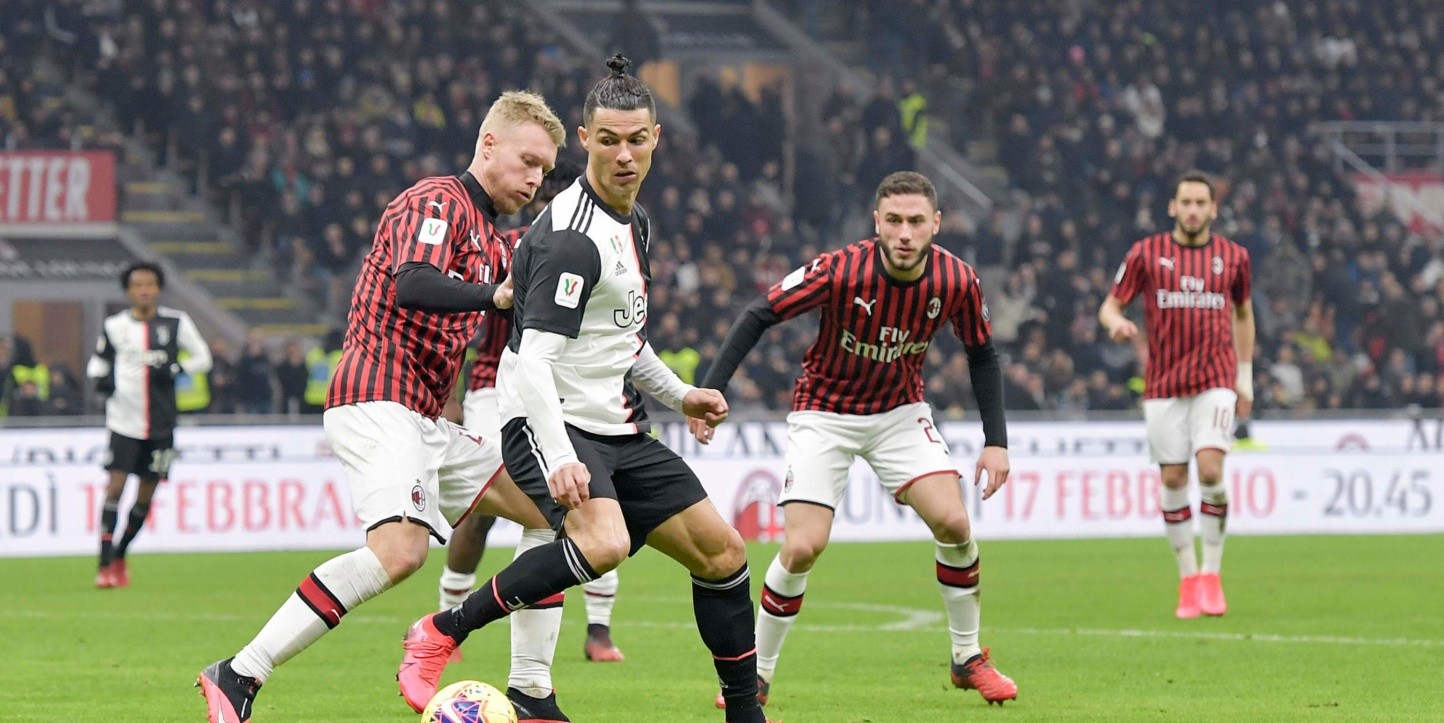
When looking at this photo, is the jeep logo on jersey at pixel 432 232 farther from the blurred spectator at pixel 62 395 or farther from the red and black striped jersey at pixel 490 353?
the blurred spectator at pixel 62 395

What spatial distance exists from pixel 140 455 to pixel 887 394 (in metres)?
8.23

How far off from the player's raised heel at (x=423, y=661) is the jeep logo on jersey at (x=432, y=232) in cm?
122

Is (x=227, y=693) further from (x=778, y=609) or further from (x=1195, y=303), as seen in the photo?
(x=1195, y=303)

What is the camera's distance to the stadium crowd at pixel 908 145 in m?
24.8

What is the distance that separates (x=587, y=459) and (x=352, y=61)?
69.9 ft

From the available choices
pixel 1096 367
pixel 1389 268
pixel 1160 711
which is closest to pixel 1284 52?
pixel 1389 268

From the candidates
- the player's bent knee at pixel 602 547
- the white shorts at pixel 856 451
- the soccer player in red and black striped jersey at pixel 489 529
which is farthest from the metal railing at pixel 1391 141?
the player's bent knee at pixel 602 547

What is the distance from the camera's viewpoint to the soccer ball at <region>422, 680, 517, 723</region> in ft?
20.4

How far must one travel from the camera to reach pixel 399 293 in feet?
21.9

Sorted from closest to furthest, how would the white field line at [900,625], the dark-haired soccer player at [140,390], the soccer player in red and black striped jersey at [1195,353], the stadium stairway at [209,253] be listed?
the white field line at [900,625], the soccer player in red and black striped jersey at [1195,353], the dark-haired soccer player at [140,390], the stadium stairway at [209,253]

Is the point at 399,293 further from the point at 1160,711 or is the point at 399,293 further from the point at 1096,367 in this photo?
the point at 1096,367

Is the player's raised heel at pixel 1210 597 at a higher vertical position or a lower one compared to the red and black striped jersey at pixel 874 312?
lower

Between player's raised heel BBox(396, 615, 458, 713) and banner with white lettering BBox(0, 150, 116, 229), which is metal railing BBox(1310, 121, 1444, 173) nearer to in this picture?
banner with white lettering BBox(0, 150, 116, 229)

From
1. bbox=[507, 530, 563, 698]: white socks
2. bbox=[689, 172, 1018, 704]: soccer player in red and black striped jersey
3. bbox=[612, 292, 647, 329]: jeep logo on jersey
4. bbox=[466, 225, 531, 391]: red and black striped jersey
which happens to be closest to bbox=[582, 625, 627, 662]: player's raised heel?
bbox=[466, 225, 531, 391]: red and black striped jersey
